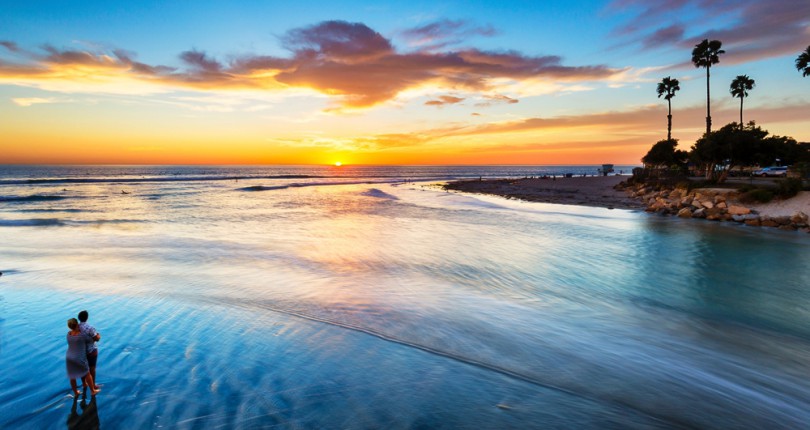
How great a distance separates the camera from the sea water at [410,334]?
21.4 ft

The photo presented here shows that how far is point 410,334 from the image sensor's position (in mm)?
9555

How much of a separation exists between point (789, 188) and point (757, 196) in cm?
198

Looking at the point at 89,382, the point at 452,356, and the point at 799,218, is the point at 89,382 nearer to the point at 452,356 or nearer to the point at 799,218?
the point at 452,356

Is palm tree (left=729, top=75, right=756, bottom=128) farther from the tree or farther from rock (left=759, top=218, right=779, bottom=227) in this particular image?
rock (left=759, top=218, right=779, bottom=227)

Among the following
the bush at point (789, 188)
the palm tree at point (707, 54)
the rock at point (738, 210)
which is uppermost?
the palm tree at point (707, 54)

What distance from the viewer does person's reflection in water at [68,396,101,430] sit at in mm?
5922

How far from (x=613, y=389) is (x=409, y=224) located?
23.2 meters

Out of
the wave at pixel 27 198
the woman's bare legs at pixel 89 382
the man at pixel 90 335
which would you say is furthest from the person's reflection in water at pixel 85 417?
the wave at pixel 27 198

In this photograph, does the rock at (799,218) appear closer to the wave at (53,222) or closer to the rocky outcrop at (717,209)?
the rocky outcrop at (717,209)

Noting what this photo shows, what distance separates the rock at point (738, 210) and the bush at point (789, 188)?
2775 millimetres

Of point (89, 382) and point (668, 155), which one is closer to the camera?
point (89, 382)

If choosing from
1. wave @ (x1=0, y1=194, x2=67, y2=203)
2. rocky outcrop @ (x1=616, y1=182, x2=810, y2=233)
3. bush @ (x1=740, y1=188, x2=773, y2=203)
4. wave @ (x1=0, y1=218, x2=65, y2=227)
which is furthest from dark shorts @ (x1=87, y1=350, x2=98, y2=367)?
wave @ (x1=0, y1=194, x2=67, y2=203)

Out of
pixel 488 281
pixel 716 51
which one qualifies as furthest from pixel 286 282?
pixel 716 51

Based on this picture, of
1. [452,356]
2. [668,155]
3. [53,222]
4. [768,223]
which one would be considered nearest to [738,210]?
[768,223]
